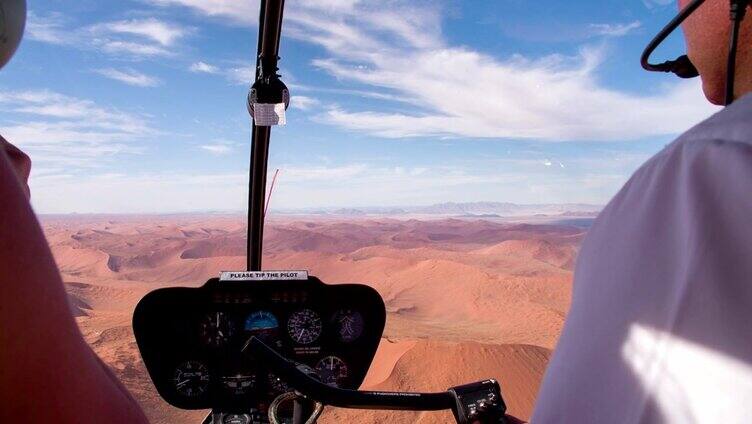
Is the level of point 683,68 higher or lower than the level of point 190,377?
higher

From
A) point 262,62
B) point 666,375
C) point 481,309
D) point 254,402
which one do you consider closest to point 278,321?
point 254,402

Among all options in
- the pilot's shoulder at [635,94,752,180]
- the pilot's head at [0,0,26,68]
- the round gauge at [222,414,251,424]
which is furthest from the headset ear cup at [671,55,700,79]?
the round gauge at [222,414,251,424]

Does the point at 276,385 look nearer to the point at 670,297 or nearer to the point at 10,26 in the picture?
the point at 10,26

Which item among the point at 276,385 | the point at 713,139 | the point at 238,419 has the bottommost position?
the point at 238,419

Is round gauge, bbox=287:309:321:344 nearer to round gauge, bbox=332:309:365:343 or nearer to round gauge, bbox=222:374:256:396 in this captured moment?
round gauge, bbox=332:309:365:343

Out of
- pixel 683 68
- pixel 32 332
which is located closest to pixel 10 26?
pixel 32 332
